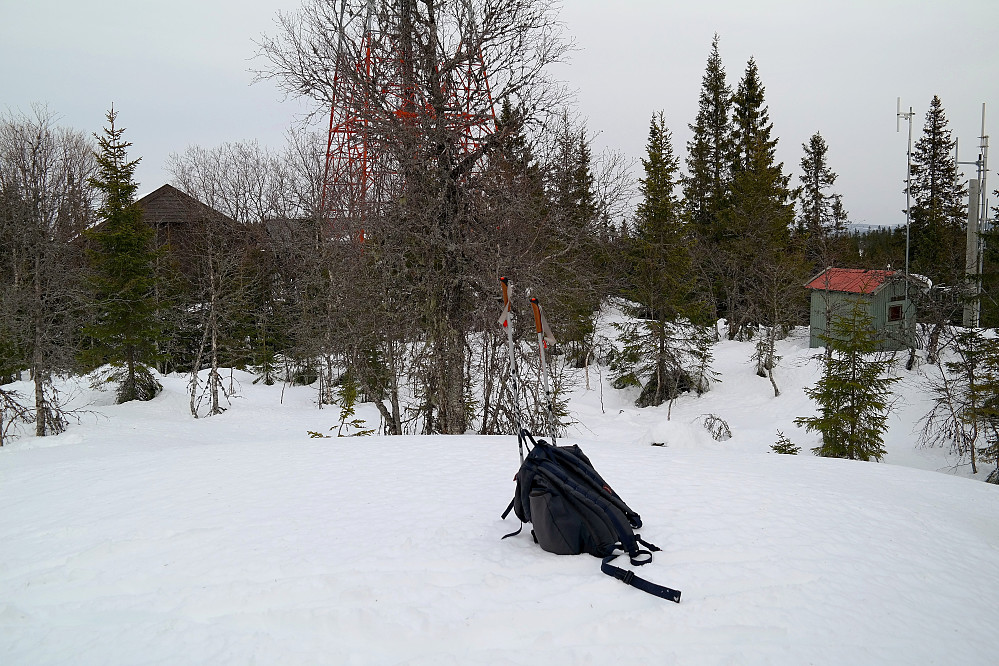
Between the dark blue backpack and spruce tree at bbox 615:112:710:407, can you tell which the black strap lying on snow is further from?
spruce tree at bbox 615:112:710:407

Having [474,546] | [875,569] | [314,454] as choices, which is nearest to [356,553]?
[474,546]

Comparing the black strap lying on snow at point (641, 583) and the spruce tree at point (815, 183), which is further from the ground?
the spruce tree at point (815, 183)

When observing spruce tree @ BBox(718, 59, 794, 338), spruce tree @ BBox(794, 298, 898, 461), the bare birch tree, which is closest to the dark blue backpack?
spruce tree @ BBox(794, 298, 898, 461)

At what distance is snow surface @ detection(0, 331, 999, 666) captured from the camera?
3486mm

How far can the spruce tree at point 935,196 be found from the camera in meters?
34.5

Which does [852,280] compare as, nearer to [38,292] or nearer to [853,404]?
[853,404]

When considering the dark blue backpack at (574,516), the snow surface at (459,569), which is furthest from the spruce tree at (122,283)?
the dark blue backpack at (574,516)

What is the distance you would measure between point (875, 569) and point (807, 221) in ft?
140

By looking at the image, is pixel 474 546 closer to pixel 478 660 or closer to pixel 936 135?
pixel 478 660

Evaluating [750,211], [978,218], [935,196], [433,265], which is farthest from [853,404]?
[935,196]

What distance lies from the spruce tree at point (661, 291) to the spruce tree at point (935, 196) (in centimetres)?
1675

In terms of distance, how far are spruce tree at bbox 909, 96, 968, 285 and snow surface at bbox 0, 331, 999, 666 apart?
3245cm

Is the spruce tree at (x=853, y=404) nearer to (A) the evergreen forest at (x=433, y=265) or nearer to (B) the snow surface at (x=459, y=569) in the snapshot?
(A) the evergreen forest at (x=433, y=265)

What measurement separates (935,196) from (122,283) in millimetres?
43245
